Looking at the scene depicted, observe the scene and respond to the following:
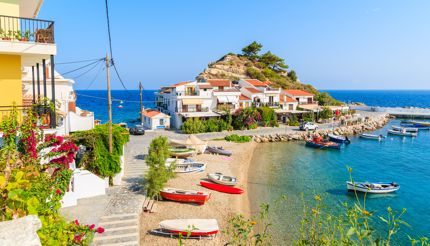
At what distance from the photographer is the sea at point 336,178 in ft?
66.6

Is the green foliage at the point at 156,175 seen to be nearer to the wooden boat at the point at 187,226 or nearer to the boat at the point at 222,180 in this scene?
the wooden boat at the point at 187,226

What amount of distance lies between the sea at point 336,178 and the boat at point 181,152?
6700mm

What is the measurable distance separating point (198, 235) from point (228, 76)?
70799 millimetres

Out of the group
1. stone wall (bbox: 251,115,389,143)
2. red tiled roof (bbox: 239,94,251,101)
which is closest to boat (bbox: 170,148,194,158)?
stone wall (bbox: 251,115,389,143)

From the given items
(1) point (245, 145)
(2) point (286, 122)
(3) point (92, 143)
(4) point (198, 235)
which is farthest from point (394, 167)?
(3) point (92, 143)

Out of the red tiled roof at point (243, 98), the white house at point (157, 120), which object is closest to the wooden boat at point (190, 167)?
the white house at point (157, 120)

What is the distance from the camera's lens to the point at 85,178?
58.7ft

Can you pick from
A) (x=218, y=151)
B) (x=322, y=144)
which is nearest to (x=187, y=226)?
(x=218, y=151)

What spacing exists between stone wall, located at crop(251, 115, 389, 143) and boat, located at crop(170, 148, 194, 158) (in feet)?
47.2

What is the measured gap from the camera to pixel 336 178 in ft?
97.1

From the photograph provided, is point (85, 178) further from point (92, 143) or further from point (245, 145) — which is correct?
point (245, 145)

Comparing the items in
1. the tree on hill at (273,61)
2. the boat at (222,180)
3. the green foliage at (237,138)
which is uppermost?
the tree on hill at (273,61)

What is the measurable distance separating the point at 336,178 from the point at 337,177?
0.41 meters

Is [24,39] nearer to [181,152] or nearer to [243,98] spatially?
[181,152]
